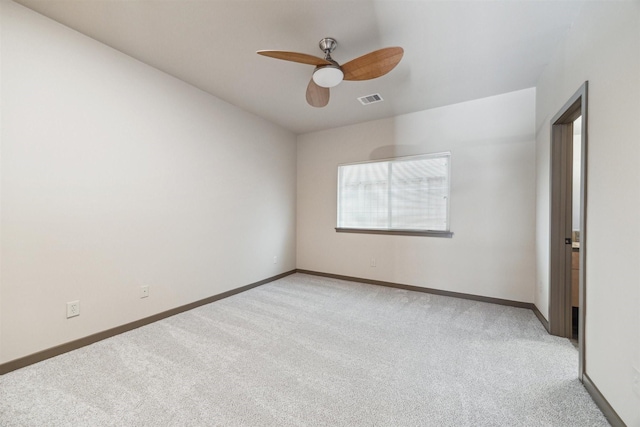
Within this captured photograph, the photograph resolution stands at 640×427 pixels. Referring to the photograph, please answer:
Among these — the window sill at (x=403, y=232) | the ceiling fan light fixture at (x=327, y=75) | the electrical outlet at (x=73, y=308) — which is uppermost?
the ceiling fan light fixture at (x=327, y=75)

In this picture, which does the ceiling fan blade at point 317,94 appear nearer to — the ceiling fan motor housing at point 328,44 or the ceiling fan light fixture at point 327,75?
the ceiling fan light fixture at point 327,75

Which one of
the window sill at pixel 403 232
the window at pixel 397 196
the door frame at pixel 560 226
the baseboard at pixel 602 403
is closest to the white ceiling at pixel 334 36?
the door frame at pixel 560 226

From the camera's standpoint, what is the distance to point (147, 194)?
2670mm

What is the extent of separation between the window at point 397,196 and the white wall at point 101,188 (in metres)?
1.80

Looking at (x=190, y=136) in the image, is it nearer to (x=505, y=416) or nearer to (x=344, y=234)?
(x=344, y=234)

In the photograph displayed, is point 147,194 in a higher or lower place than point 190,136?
lower

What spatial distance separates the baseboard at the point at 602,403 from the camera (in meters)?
1.37

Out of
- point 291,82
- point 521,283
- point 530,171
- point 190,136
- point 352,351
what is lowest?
point 352,351

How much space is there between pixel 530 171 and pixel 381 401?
3.05 metres

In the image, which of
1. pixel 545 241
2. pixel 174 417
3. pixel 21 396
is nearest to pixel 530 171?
pixel 545 241

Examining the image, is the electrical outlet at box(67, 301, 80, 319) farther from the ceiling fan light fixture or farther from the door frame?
the door frame

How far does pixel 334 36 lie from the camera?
215 centimetres

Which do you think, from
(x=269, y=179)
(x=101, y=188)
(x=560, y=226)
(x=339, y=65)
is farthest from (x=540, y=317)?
(x=101, y=188)

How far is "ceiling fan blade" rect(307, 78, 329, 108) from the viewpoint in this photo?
2395 mm
